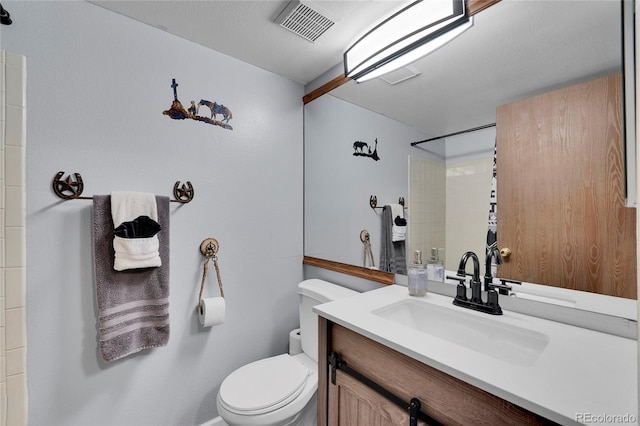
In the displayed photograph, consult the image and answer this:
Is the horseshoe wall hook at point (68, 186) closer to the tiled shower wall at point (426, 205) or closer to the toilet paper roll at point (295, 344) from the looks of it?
the toilet paper roll at point (295, 344)

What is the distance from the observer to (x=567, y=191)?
37.3 inches

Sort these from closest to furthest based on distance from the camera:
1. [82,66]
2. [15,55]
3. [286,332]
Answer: [15,55] → [82,66] → [286,332]

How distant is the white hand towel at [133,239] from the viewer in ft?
4.12

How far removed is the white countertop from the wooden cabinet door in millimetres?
186

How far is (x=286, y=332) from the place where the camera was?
192 centimetres

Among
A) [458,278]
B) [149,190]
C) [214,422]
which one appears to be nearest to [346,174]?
[458,278]

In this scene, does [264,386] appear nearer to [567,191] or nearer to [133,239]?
[133,239]

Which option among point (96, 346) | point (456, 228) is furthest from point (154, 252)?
point (456, 228)

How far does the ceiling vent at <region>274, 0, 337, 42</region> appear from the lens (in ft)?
4.20

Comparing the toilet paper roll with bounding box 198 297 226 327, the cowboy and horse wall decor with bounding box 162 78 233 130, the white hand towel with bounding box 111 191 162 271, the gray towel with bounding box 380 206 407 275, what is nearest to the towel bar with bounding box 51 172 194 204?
the white hand towel with bounding box 111 191 162 271

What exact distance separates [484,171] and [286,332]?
1557mm

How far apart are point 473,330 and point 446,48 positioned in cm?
118

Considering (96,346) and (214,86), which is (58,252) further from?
(214,86)

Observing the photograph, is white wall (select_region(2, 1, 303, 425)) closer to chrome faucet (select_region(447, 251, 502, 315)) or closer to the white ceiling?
the white ceiling
